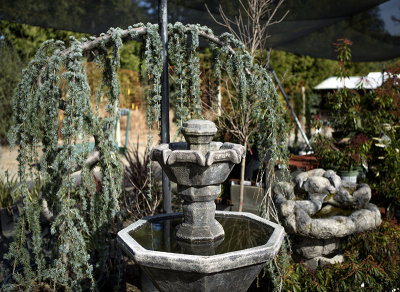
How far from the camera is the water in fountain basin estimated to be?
240 cm

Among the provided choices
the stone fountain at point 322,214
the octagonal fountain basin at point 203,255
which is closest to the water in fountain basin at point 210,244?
the octagonal fountain basin at point 203,255

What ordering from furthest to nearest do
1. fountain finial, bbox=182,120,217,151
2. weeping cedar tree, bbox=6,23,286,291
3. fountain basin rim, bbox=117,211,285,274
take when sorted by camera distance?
weeping cedar tree, bbox=6,23,286,291 → fountain finial, bbox=182,120,217,151 → fountain basin rim, bbox=117,211,285,274

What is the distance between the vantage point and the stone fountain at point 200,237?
207 cm

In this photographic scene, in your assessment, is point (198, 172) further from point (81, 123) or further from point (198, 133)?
point (81, 123)

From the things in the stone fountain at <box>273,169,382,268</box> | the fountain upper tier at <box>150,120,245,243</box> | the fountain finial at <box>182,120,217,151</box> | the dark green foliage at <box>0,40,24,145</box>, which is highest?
the dark green foliage at <box>0,40,24,145</box>

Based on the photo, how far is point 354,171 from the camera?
4.89m

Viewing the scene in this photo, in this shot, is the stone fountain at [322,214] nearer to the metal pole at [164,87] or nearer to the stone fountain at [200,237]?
the stone fountain at [200,237]

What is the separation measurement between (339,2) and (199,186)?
Result: 3865mm

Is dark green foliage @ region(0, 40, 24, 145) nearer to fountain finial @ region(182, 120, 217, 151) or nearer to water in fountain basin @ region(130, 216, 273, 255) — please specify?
water in fountain basin @ region(130, 216, 273, 255)

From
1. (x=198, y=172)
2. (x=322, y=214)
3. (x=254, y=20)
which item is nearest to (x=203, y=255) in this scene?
(x=198, y=172)

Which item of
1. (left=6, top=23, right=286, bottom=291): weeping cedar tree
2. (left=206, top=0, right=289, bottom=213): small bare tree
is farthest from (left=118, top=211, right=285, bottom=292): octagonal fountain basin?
(left=206, top=0, right=289, bottom=213): small bare tree

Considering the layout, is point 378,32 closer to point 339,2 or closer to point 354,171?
point 339,2

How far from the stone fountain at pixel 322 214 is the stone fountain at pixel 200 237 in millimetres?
938

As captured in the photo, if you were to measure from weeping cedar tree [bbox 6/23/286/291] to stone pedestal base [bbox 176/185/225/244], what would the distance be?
31.2 inches
